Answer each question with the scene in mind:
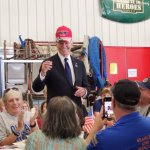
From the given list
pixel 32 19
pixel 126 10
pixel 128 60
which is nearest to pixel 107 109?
pixel 32 19

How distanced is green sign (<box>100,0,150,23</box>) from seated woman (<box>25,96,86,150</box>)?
5790mm

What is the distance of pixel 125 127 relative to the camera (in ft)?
6.05

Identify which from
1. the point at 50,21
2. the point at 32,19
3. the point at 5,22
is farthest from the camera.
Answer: the point at 50,21

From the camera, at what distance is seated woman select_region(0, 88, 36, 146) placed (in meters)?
2.95

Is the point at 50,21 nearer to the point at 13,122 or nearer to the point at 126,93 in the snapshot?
the point at 13,122

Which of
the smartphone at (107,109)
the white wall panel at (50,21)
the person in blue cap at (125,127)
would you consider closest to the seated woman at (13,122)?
the smartphone at (107,109)

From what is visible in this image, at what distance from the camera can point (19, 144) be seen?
2.74 m

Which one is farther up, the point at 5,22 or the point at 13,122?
the point at 5,22

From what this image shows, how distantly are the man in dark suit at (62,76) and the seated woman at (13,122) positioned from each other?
10.8 inches

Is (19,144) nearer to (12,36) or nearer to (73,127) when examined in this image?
(73,127)

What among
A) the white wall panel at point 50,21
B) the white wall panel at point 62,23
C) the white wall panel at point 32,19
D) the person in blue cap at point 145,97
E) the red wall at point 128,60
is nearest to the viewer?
the person in blue cap at point 145,97

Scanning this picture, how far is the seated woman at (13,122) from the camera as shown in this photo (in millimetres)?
2949

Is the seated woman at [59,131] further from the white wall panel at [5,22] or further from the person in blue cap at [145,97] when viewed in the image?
the white wall panel at [5,22]

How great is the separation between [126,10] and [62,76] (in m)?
4.79
